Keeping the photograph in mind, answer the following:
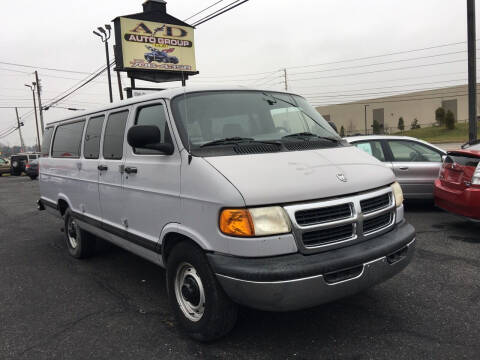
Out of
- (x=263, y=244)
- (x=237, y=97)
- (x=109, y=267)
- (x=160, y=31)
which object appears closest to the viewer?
(x=263, y=244)

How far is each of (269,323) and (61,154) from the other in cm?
420

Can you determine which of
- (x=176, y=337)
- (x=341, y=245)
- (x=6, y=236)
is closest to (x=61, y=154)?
(x=6, y=236)

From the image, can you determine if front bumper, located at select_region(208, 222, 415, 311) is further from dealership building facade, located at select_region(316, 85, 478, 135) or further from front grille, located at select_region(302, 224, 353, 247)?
dealership building facade, located at select_region(316, 85, 478, 135)

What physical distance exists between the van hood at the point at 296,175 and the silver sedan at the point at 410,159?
448 centimetres

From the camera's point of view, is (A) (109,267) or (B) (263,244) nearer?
(B) (263,244)

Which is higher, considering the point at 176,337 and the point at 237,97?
the point at 237,97

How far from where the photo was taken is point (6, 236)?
296 inches

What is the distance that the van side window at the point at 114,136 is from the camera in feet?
13.5

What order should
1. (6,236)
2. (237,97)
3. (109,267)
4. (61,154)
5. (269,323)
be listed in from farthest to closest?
(6,236), (61,154), (109,267), (237,97), (269,323)

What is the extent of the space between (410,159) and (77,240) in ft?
20.0

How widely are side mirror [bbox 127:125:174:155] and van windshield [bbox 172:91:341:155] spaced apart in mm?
175

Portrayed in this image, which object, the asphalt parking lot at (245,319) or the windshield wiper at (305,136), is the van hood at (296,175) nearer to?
the windshield wiper at (305,136)

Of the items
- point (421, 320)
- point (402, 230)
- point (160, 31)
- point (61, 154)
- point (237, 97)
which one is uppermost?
point (160, 31)

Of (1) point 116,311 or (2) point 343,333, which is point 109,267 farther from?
(2) point 343,333
